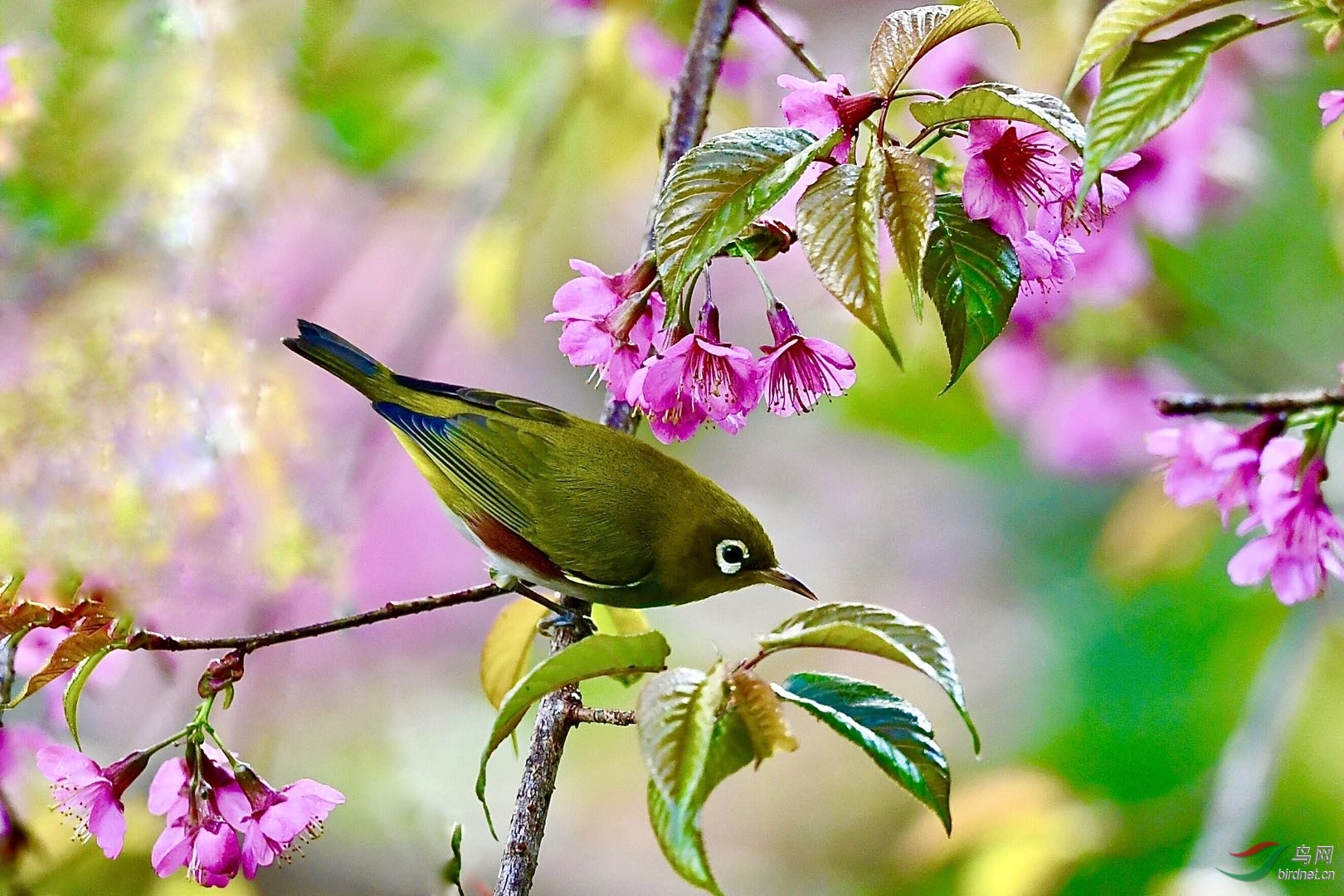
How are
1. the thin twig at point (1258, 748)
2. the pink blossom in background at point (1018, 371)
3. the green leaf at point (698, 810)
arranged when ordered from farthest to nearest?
the pink blossom in background at point (1018, 371), the thin twig at point (1258, 748), the green leaf at point (698, 810)

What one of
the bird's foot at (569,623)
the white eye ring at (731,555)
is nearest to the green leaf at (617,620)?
the bird's foot at (569,623)

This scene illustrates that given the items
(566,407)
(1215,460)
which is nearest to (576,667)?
(1215,460)

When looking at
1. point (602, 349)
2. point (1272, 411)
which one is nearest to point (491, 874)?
point (602, 349)

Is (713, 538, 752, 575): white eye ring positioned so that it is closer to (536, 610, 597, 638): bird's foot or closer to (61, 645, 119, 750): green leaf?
(536, 610, 597, 638): bird's foot

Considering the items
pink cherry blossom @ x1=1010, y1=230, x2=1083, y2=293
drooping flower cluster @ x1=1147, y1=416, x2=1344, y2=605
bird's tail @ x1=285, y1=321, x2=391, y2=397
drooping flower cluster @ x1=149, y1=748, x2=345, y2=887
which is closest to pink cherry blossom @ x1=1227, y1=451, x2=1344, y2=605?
drooping flower cluster @ x1=1147, y1=416, x2=1344, y2=605

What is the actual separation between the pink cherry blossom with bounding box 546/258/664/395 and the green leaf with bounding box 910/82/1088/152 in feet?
0.54

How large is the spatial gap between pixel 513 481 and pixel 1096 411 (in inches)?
32.6

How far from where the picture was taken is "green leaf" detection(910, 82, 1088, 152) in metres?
0.45

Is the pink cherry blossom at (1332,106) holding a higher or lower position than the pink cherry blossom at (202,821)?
higher

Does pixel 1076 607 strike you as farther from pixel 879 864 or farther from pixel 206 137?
pixel 206 137

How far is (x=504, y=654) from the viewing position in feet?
2.33

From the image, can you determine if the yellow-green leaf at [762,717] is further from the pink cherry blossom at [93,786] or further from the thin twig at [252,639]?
the pink cherry blossom at [93,786]

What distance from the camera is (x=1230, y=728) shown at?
6.37 feet

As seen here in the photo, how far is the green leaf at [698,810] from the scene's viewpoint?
41 centimetres
